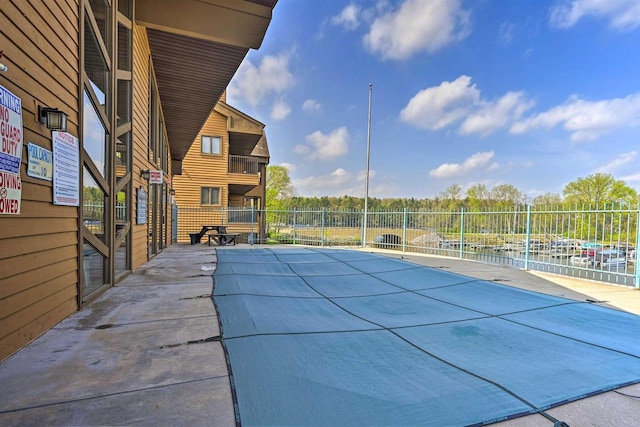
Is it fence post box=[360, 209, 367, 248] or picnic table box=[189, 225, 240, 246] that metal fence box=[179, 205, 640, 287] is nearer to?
fence post box=[360, 209, 367, 248]

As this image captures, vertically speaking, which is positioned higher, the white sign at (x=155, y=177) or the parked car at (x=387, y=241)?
the white sign at (x=155, y=177)

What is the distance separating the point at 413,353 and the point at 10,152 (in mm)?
3413

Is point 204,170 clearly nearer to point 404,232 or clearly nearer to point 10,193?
point 404,232

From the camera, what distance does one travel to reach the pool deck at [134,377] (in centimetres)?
174

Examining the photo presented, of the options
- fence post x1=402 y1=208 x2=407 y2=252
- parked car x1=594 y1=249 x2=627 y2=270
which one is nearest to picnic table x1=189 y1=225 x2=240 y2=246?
fence post x1=402 y1=208 x2=407 y2=252

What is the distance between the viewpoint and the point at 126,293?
Answer: 4516mm

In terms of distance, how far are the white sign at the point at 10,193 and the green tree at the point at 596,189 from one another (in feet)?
54.6

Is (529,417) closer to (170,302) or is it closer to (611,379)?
(611,379)

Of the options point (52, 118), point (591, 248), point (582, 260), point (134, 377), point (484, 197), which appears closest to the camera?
point (134, 377)

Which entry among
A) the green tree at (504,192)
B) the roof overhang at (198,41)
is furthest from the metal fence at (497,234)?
the green tree at (504,192)

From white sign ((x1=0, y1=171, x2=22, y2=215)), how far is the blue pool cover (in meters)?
1.88

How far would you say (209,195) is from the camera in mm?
16312

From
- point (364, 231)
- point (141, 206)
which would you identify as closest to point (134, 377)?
point (141, 206)

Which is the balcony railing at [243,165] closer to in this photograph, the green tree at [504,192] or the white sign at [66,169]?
the white sign at [66,169]
